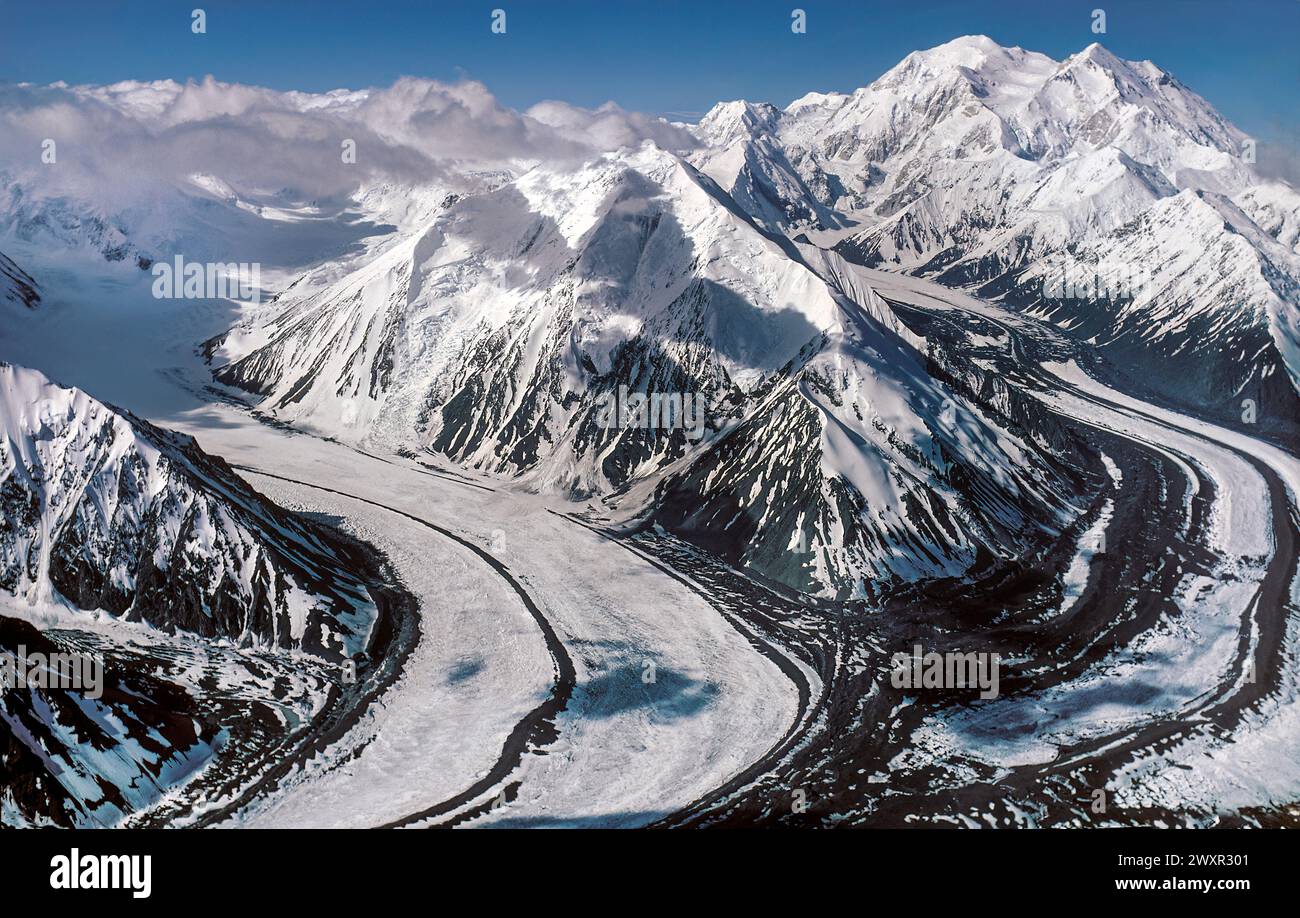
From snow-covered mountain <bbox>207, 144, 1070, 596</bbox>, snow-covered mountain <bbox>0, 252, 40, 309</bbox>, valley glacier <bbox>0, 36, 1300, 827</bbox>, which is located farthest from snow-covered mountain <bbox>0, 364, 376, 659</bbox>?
snow-covered mountain <bbox>0, 252, 40, 309</bbox>

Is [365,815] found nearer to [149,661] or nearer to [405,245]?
[149,661]

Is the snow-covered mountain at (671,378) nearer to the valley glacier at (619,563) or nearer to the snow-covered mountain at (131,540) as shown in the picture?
the valley glacier at (619,563)

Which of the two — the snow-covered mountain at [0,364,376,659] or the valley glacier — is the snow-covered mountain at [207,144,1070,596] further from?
the snow-covered mountain at [0,364,376,659]

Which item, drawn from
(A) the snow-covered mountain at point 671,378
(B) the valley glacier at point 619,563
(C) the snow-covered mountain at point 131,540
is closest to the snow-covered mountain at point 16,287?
(B) the valley glacier at point 619,563

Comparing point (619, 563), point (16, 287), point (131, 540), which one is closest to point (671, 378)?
point (619, 563)

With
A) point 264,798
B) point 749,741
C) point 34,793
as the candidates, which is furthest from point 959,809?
point 34,793
